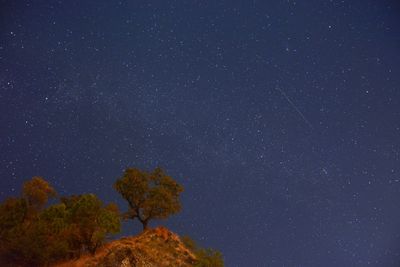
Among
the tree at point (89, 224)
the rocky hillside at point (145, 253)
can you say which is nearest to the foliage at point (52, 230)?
the tree at point (89, 224)

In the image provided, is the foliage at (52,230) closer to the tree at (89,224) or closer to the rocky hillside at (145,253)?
the tree at (89,224)

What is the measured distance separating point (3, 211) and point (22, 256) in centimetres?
606

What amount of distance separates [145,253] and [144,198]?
914 cm

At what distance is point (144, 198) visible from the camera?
167ft

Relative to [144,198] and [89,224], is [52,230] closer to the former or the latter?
[89,224]

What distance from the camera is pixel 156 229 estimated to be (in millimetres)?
49562

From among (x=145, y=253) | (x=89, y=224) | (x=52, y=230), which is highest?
(x=89, y=224)

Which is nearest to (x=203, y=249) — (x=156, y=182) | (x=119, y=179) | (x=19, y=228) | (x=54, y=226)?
(x=156, y=182)

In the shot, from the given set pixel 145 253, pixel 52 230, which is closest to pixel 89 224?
pixel 52 230

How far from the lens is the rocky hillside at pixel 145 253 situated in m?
40.5

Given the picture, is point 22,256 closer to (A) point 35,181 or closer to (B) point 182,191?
(A) point 35,181

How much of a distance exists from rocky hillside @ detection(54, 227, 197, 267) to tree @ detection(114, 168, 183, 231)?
7.13ft

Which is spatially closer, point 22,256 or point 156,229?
point 22,256

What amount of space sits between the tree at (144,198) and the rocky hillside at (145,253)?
217 cm
